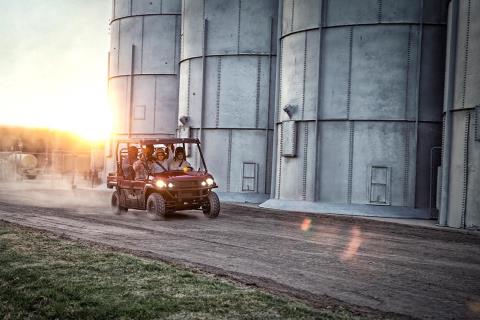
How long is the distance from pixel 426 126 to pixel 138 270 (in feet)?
44.6

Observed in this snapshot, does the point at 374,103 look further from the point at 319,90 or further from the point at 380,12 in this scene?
the point at 380,12

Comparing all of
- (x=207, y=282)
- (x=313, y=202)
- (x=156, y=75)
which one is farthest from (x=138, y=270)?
(x=156, y=75)

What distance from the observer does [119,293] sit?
657 cm

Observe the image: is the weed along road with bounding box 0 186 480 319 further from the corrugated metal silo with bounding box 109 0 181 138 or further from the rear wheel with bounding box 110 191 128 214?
the corrugated metal silo with bounding box 109 0 181 138

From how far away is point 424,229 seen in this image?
1530cm

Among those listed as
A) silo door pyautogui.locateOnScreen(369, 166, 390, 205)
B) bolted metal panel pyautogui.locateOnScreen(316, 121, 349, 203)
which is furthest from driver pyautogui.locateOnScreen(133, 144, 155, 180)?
silo door pyautogui.locateOnScreen(369, 166, 390, 205)

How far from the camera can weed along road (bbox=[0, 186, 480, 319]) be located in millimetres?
7016

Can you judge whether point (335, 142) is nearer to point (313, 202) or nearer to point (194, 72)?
point (313, 202)

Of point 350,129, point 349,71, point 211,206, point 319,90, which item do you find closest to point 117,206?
point 211,206

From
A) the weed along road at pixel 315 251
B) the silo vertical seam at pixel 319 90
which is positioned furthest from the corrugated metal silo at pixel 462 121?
the silo vertical seam at pixel 319 90

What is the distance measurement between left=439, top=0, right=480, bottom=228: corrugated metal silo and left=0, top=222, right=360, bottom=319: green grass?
33.6 feet

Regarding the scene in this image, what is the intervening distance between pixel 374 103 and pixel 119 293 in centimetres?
1415

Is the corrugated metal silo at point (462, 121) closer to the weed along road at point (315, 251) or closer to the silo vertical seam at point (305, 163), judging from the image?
the weed along road at point (315, 251)

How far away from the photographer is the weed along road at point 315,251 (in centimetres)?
702
